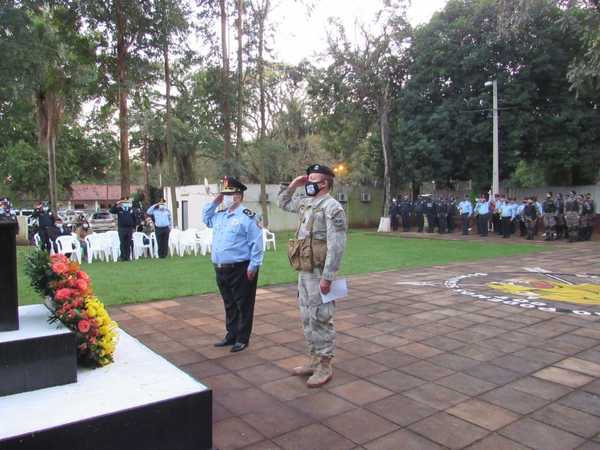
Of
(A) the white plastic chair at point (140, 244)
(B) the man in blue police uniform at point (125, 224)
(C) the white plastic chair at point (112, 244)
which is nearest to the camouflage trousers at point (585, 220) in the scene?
(A) the white plastic chair at point (140, 244)

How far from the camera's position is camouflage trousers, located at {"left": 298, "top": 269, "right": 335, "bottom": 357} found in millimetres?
3713

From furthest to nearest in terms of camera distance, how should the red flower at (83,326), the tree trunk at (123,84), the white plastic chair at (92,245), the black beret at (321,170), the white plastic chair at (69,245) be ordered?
1. the tree trunk at (123,84)
2. the white plastic chair at (92,245)
3. the white plastic chair at (69,245)
4. the black beret at (321,170)
5. the red flower at (83,326)

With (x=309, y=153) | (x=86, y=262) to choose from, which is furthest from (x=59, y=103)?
(x=309, y=153)

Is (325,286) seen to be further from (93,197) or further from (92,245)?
(93,197)

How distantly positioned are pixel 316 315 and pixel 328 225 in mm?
691

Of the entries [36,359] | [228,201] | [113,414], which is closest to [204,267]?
[228,201]

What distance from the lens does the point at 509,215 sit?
17.6m

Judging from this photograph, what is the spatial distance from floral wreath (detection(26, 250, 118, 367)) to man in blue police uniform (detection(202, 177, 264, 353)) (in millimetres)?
1452

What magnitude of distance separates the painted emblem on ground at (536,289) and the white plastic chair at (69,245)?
27.1 feet

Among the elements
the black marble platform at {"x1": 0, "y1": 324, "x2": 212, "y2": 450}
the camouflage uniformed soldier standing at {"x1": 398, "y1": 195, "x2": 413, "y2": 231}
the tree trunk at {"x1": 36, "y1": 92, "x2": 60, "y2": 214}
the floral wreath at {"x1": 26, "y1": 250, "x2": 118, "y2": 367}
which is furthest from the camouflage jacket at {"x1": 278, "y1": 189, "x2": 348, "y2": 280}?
the camouflage uniformed soldier standing at {"x1": 398, "y1": 195, "x2": 413, "y2": 231}

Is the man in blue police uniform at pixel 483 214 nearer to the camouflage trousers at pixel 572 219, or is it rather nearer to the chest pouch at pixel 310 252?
the camouflage trousers at pixel 572 219

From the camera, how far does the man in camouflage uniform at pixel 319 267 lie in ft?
11.9

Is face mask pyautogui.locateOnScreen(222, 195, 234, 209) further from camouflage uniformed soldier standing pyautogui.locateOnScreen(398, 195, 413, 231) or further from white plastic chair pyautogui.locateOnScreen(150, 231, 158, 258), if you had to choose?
camouflage uniformed soldier standing pyautogui.locateOnScreen(398, 195, 413, 231)

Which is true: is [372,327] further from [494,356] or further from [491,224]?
[491,224]
